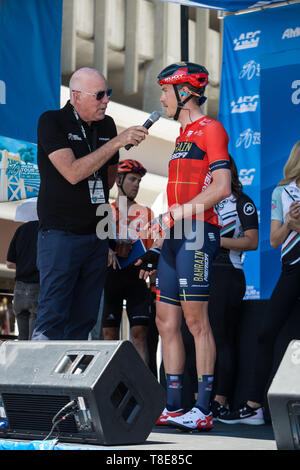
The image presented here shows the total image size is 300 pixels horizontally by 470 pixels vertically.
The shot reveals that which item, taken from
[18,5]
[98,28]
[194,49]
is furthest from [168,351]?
[194,49]

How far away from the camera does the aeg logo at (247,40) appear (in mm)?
5938

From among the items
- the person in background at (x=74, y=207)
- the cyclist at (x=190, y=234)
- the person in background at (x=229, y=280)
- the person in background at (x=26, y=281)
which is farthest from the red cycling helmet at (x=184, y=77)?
the person in background at (x=26, y=281)

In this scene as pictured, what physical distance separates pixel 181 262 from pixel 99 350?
Result: 855 mm

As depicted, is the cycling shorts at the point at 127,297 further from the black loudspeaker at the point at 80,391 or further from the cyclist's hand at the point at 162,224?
the black loudspeaker at the point at 80,391

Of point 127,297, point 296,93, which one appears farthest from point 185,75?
point 296,93

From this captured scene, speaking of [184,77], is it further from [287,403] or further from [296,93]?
[296,93]

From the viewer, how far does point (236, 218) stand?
4.36 metres

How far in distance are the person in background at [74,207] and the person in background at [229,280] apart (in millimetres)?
931

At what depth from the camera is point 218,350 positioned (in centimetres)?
443

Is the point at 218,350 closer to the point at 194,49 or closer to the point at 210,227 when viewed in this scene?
the point at 210,227

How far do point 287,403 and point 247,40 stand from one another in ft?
14.0

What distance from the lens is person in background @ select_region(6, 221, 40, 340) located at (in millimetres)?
5711

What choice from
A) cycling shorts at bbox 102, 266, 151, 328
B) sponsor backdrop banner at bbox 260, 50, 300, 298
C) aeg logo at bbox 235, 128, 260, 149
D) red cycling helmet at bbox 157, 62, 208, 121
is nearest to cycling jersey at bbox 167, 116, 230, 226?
red cycling helmet at bbox 157, 62, 208, 121

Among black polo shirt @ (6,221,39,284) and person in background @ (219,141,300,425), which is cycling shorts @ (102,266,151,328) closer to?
black polo shirt @ (6,221,39,284)
